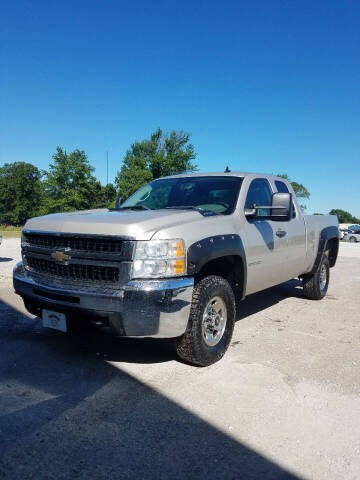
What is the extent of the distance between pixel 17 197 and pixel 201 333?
81020 mm

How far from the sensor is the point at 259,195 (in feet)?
16.1

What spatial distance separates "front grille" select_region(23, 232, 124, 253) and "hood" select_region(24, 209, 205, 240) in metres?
0.06

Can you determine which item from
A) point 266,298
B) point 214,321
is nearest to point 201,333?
point 214,321

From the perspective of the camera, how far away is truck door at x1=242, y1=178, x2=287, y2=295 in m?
4.30

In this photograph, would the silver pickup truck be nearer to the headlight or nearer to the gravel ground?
the headlight

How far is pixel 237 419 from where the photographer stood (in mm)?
2699

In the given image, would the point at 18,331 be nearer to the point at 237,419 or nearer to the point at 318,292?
the point at 237,419

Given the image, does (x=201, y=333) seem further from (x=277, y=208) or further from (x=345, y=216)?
(x=345, y=216)

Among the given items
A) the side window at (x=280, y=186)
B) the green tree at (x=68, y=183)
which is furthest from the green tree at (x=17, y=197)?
the side window at (x=280, y=186)

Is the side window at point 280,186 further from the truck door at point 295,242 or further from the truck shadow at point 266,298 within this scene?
the truck shadow at point 266,298

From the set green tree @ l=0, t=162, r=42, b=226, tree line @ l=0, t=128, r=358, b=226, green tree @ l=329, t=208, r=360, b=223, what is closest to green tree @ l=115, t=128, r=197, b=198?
tree line @ l=0, t=128, r=358, b=226

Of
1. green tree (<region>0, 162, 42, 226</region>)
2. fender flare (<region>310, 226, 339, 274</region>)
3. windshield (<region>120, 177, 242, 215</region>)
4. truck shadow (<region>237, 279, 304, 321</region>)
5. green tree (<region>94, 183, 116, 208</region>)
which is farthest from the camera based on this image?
green tree (<region>0, 162, 42, 226</region>)

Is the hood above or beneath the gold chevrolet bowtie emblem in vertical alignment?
above

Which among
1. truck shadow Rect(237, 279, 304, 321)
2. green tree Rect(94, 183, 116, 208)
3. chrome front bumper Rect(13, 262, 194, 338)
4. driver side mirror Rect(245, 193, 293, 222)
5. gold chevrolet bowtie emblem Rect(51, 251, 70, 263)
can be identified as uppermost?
green tree Rect(94, 183, 116, 208)
